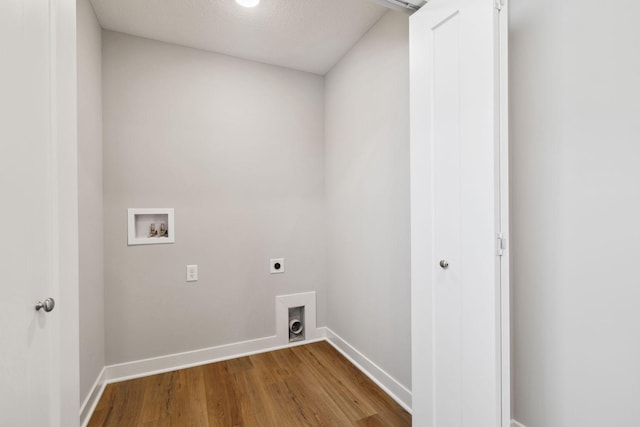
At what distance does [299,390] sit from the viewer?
195cm

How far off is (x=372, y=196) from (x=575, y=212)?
47.5 inches

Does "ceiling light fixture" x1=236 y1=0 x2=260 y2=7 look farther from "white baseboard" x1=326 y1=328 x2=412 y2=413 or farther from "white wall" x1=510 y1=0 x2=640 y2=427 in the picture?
"white baseboard" x1=326 y1=328 x2=412 y2=413

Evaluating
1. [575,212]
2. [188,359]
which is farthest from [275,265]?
[575,212]

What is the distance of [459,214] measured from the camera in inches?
46.9

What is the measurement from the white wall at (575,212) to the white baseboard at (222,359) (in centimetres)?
84

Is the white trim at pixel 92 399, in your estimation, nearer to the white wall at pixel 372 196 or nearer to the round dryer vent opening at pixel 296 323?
the round dryer vent opening at pixel 296 323

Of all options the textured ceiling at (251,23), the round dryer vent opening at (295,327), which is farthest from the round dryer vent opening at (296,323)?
the textured ceiling at (251,23)

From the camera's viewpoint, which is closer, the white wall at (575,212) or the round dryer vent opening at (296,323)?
the white wall at (575,212)

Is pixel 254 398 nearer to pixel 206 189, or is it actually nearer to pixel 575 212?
pixel 206 189

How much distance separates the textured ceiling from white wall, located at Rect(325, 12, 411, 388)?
18 centimetres

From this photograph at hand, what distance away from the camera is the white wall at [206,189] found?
A: 6.97 ft

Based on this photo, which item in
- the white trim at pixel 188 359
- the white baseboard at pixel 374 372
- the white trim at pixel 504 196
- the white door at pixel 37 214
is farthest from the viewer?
the white trim at pixel 188 359

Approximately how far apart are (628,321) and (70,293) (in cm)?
188

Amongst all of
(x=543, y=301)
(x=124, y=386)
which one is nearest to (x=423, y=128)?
(x=543, y=301)
